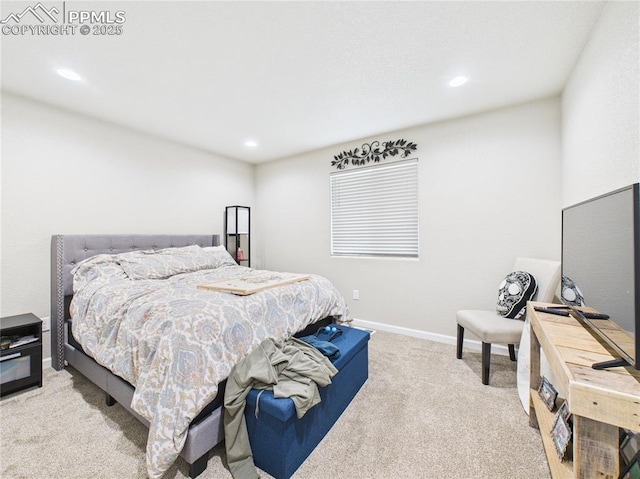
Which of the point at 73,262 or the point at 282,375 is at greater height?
the point at 73,262

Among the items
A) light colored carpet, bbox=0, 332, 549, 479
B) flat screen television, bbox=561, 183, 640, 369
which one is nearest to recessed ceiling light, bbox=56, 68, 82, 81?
light colored carpet, bbox=0, 332, 549, 479

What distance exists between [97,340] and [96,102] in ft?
6.92

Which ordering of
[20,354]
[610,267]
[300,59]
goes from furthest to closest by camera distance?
[20,354]
[300,59]
[610,267]

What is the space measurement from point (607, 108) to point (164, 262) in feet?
11.6

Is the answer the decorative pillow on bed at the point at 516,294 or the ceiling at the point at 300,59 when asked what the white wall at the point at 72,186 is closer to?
the ceiling at the point at 300,59

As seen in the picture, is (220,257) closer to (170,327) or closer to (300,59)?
(170,327)

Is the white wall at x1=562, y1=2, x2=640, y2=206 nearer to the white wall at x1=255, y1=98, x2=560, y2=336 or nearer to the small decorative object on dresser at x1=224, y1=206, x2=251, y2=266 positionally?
the white wall at x1=255, y1=98, x2=560, y2=336

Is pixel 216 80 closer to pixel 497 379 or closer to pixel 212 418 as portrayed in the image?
pixel 212 418

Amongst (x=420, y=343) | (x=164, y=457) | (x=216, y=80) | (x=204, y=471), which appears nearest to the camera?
(x=164, y=457)

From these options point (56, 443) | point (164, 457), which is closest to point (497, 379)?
point (164, 457)

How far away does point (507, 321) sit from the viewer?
2229 mm

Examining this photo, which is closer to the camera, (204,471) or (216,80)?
(204,471)

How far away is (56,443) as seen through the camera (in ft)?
5.03

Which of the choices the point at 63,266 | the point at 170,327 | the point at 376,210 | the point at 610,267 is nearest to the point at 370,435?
the point at 170,327
